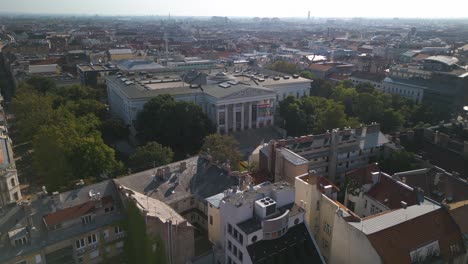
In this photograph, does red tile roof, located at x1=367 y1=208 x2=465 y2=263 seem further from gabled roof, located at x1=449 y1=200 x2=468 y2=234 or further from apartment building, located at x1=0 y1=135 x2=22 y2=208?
apartment building, located at x1=0 y1=135 x2=22 y2=208

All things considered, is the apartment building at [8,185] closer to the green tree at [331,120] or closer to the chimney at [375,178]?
the chimney at [375,178]

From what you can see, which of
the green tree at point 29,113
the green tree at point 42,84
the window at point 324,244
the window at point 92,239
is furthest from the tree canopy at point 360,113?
the green tree at point 42,84

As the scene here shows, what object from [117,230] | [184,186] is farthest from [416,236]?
[117,230]

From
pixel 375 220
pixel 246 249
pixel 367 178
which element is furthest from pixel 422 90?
pixel 246 249

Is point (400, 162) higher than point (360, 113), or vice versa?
point (400, 162)

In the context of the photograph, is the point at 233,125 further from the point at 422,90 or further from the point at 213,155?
the point at 422,90

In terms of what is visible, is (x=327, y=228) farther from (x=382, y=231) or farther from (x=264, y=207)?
(x=264, y=207)
